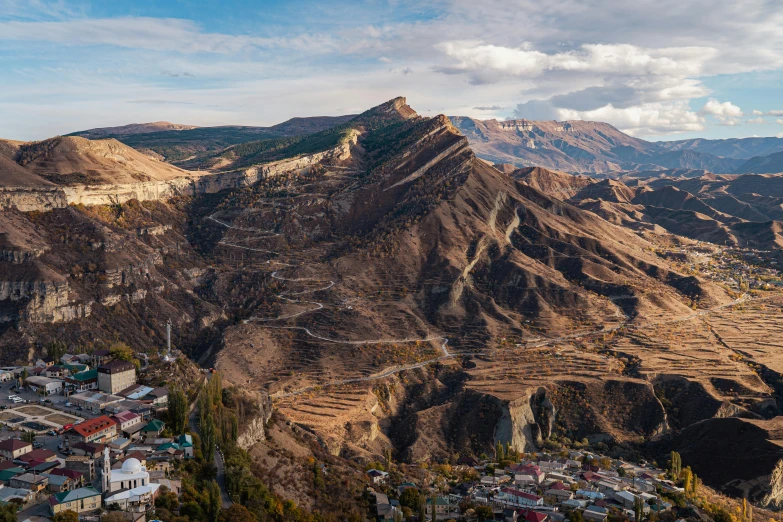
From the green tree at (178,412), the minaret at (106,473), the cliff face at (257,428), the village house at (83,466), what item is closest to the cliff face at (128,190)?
the cliff face at (257,428)

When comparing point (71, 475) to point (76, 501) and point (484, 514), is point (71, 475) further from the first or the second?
point (484, 514)

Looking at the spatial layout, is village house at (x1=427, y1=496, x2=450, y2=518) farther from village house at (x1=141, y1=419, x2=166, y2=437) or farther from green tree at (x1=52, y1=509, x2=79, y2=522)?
green tree at (x1=52, y1=509, x2=79, y2=522)

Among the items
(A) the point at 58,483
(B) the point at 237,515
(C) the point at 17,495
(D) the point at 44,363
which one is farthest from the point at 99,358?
(B) the point at 237,515

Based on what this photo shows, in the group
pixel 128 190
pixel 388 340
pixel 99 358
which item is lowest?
pixel 388 340

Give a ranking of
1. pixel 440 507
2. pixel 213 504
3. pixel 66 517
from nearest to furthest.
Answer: pixel 66 517, pixel 213 504, pixel 440 507

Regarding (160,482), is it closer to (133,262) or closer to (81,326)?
(81,326)

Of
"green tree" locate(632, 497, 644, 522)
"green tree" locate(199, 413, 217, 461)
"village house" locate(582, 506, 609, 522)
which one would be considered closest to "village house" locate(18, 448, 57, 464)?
"green tree" locate(199, 413, 217, 461)
